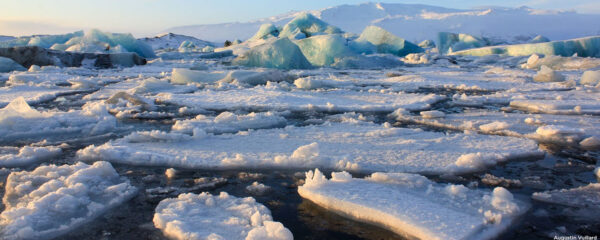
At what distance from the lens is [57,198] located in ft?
5.42

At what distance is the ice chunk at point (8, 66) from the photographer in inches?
417

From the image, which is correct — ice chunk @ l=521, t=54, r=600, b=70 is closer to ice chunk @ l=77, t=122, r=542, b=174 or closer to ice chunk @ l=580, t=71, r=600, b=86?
ice chunk @ l=580, t=71, r=600, b=86

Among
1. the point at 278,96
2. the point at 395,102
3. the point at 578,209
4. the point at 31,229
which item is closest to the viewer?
the point at 31,229

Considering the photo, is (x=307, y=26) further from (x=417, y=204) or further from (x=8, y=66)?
(x=417, y=204)

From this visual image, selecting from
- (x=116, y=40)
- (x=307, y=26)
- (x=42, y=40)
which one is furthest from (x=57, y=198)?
(x=307, y=26)

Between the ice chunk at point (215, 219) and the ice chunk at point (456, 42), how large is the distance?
26599 millimetres

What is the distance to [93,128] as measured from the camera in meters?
3.15

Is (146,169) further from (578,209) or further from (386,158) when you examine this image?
(578,209)

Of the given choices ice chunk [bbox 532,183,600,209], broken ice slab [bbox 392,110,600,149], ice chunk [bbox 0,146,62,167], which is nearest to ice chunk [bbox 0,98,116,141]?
ice chunk [bbox 0,146,62,167]

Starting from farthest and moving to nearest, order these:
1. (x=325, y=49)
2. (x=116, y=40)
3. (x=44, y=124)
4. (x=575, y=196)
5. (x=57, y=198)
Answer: (x=116, y=40), (x=325, y=49), (x=44, y=124), (x=575, y=196), (x=57, y=198)

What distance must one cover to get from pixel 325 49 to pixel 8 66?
29.2 feet

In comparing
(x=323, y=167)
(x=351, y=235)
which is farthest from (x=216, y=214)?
(x=323, y=167)

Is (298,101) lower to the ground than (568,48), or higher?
lower

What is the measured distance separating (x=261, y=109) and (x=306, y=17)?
19562 millimetres
